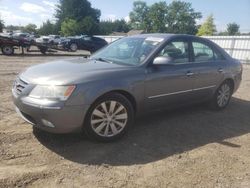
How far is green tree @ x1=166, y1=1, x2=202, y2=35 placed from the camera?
92.9m

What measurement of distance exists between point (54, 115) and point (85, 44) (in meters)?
21.9

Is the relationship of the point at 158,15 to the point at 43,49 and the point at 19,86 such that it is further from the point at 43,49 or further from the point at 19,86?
the point at 19,86

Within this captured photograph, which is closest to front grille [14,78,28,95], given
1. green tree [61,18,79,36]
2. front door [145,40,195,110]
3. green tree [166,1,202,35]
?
front door [145,40,195,110]

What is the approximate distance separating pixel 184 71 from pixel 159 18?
89.9m

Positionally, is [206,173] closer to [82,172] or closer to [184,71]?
[82,172]

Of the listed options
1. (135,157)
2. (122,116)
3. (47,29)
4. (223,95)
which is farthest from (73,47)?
(47,29)

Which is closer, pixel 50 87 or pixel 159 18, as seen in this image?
pixel 50 87

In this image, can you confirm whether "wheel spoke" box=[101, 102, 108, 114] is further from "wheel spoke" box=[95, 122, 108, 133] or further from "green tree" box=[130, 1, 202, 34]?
"green tree" box=[130, 1, 202, 34]

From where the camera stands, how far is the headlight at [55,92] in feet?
13.1

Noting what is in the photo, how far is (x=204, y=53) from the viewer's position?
621 centimetres

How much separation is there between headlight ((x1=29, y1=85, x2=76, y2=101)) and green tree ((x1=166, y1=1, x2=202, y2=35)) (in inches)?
3603

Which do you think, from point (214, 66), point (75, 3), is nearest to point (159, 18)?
point (75, 3)

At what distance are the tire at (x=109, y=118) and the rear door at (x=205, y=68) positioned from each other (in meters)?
1.84

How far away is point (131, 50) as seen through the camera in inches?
210
